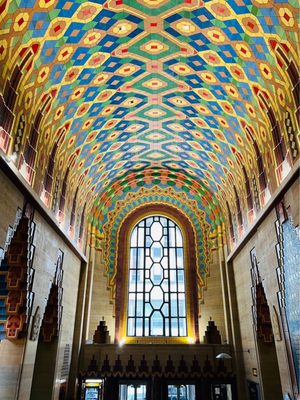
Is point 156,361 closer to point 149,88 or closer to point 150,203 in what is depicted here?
point 150,203

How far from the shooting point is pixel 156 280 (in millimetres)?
20375

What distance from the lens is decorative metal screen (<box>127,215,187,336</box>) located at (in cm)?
1919

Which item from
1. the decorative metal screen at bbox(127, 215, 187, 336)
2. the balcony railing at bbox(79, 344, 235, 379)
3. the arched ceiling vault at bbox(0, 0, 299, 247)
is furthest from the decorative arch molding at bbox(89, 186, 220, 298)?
the balcony railing at bbox(79, 344, 235, 379)

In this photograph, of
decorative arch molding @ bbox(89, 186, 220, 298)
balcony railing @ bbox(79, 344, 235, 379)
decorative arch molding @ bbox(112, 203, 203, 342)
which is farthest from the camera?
→ decorative arch molding @ bbox(89, 186, 220, 298)

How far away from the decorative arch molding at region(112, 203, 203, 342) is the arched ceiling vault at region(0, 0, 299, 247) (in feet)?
14.6

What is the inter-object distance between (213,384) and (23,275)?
10845 mm

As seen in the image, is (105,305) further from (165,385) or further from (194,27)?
(194,27)

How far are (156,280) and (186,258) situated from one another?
7.47 ft

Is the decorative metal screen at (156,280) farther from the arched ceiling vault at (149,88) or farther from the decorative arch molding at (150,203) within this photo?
the arched ceiling vault at (149,88)

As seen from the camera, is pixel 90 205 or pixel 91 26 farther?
pixel 90 205

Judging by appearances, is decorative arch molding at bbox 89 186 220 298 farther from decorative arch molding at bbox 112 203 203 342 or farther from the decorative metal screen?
the decorative metal screen

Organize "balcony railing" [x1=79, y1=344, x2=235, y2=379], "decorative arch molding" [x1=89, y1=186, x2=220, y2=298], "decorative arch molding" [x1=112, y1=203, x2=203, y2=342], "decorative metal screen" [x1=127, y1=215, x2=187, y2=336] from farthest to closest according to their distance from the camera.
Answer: "decorative arch molding" [x1=89, y1=186, x2=220, y2=298] < "decorative metal screen" [x1=127, y1=215, x2=187, y2=336] < "decorative arch molding" [x1=112, y1=203, x2=203, y2=342] < "balcony railing" [x1=79, y1=344, x2=235, y2=379]

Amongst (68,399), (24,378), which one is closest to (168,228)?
(68,399)

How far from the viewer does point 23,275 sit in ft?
36.0
